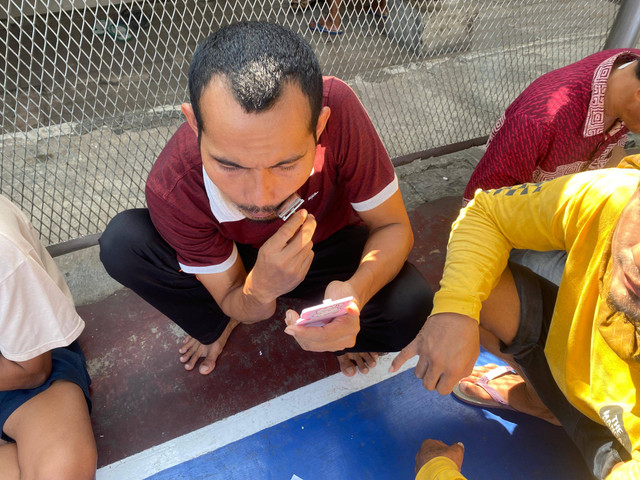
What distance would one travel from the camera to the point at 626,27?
233 cm

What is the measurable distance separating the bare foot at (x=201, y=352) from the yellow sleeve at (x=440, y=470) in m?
0.87

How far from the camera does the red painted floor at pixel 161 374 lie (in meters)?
1.66

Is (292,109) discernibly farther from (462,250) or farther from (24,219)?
(24,219)

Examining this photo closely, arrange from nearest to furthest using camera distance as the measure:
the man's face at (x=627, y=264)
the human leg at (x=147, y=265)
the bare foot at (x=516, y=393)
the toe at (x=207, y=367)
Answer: the man's face at (x=627, y=264)
the human leg at (x=147, y=265)
the bare foot at (x=516, y=393)
the toe at (x=207, y=367)

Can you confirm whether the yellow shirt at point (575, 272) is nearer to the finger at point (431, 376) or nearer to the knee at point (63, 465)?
the finger at point (431, 376)

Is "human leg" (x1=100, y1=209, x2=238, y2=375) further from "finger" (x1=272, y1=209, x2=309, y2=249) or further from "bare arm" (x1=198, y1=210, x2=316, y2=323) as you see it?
"finger" (x1=272, y1=209, x2=309, y2=249)

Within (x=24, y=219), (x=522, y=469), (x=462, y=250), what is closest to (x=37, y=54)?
(x=24, y=219)

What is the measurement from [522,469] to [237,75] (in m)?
1.53

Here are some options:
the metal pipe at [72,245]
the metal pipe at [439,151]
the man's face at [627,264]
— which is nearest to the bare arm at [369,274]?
the man's face at [627,264]

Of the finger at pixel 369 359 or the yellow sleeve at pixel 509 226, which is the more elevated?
the yellow sleeve at pixel 509 226

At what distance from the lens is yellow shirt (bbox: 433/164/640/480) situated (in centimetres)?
110

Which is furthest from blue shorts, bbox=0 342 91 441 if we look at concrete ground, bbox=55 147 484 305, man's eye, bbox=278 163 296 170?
man's eye, bbox=278 163 296 170

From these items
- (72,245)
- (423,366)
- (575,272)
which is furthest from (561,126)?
(72,245)

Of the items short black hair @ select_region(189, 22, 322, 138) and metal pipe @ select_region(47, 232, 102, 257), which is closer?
short black hair @ select_region(189, 22, 322, 138)
